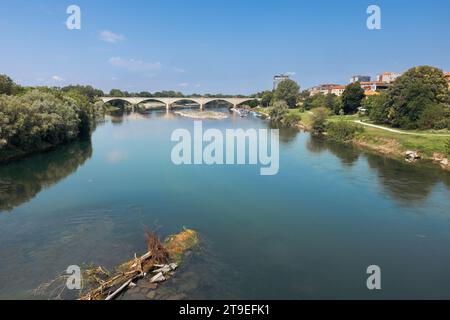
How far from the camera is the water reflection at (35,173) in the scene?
70.6 ft

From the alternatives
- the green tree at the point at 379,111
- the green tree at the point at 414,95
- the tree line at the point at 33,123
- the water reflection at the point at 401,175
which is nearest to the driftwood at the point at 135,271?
the water reflection at the point at 401,175

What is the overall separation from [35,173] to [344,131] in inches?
1507

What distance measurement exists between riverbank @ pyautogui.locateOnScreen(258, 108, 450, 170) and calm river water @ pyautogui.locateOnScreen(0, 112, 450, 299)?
3.37 m

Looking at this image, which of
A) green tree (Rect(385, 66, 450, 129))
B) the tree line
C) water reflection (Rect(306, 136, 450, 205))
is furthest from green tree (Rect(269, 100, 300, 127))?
the tree line

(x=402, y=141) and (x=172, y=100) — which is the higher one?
(x=172, y=100)

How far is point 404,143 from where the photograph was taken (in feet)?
121

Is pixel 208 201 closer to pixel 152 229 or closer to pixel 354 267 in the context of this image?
pixel 152 229

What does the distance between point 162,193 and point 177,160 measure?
1121 centimetres

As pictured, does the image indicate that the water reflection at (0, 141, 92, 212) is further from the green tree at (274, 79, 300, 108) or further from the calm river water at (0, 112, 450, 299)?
the green tree at (274, 79, 300, 108)

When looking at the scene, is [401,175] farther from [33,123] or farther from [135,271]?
[33,123]

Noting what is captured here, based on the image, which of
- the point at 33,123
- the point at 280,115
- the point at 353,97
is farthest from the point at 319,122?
the point at 33,123

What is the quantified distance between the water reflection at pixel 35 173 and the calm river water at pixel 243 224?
0.13 metres
